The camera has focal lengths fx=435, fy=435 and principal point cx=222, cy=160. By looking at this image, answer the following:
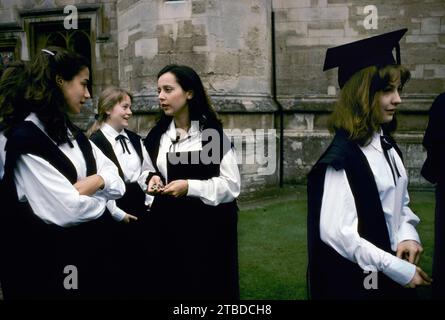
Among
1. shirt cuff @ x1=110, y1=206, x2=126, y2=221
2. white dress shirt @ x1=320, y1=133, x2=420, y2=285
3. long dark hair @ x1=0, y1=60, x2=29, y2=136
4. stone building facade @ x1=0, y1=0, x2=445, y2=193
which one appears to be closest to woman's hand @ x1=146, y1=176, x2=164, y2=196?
shirt cuff @ x1=110, y1=206, x2=126, y2=221

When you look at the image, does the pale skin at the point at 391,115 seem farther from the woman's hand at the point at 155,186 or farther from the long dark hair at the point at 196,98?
the woman's hand at the point at 155,186

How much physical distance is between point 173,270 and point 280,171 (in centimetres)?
596

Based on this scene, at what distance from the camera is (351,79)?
2139mm

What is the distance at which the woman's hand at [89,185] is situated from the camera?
A: 2.18m

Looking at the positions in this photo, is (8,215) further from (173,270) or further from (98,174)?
(173,270)

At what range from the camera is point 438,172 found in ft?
8.48

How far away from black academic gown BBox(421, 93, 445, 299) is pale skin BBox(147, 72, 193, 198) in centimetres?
→ 149

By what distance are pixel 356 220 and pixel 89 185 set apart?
1.31m

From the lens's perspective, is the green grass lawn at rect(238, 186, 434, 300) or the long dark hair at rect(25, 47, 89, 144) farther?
the green grass lawn at rect(238, 186, 434, 300)

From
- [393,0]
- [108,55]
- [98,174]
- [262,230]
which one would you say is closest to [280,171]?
[262,230]

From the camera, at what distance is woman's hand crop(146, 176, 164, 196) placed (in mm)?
2633

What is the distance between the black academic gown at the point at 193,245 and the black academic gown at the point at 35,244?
24.5 inches

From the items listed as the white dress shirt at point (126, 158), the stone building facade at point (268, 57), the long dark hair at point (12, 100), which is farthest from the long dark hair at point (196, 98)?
the stone building facade at point (268, 57)

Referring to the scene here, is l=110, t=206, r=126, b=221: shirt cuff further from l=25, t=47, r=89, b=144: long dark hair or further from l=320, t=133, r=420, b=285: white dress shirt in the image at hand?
l=320, t=133, r=420, b=285: white dress shirt
